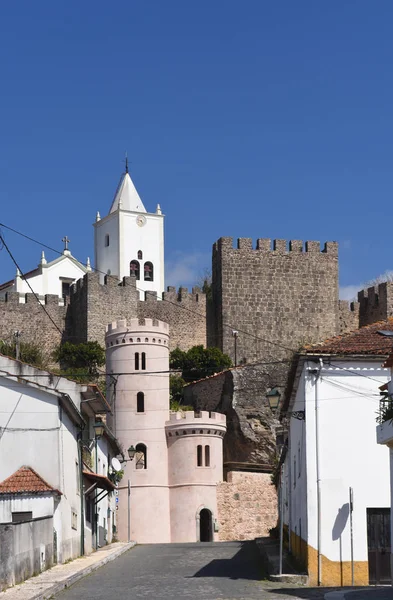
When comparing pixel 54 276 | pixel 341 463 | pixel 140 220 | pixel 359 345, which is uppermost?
pixel 140 220

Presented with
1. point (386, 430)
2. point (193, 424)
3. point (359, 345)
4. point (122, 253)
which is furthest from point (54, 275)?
point (386, 430)

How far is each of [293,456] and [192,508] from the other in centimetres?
2488

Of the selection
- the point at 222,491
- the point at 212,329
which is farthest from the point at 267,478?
the point at 212,329

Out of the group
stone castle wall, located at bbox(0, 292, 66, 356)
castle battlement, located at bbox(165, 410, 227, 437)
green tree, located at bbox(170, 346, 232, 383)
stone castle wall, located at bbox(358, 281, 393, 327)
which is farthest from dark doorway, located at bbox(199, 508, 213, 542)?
stone castle wall, located at bbox(358, 281, 393, 327)

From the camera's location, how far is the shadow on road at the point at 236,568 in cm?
2255

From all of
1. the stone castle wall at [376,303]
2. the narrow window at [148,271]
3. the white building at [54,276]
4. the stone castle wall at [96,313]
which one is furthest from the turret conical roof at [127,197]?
the stone castle wall at [376,303]

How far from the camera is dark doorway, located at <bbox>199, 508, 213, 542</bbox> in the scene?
52312 mm

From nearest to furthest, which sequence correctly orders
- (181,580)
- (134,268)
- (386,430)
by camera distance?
(386,430), (181,580), (134,268)

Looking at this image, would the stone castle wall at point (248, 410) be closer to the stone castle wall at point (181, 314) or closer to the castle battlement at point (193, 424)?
the castle battlement at point (193, 424)

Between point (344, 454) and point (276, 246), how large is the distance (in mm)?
44770

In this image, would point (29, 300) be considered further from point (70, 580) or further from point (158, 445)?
point (70, 580)

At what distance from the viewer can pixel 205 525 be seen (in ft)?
175

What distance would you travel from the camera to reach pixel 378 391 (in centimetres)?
2317

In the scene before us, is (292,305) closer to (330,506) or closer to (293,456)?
(293,456)
